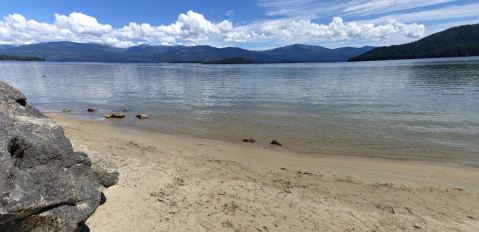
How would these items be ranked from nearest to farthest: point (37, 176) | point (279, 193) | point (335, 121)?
point (37, 176) < point (279, 193) < point (335, 121)

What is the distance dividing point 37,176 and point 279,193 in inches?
262

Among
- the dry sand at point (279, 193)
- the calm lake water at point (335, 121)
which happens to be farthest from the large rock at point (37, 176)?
the calm lake water at point (335, 121)

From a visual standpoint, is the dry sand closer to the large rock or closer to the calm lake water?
the large rock

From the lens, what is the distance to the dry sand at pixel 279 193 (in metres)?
8.57

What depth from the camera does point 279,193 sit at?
34.5 ft

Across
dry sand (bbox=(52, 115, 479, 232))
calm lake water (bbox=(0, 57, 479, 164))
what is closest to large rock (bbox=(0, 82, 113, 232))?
dry sand (bbox=(52, 115, 479, 232))

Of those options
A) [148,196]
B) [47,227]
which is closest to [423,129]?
[148,196]

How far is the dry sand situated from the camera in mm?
8570

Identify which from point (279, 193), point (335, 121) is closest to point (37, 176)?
point (279, 193)

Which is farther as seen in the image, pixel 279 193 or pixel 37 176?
pixel 279 193

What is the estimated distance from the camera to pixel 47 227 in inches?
221

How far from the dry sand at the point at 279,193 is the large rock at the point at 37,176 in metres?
1.67

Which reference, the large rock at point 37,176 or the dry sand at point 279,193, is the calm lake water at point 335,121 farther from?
the large rock at point 37,176

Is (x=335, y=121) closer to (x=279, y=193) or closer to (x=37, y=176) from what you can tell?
(x=279, y=193)
